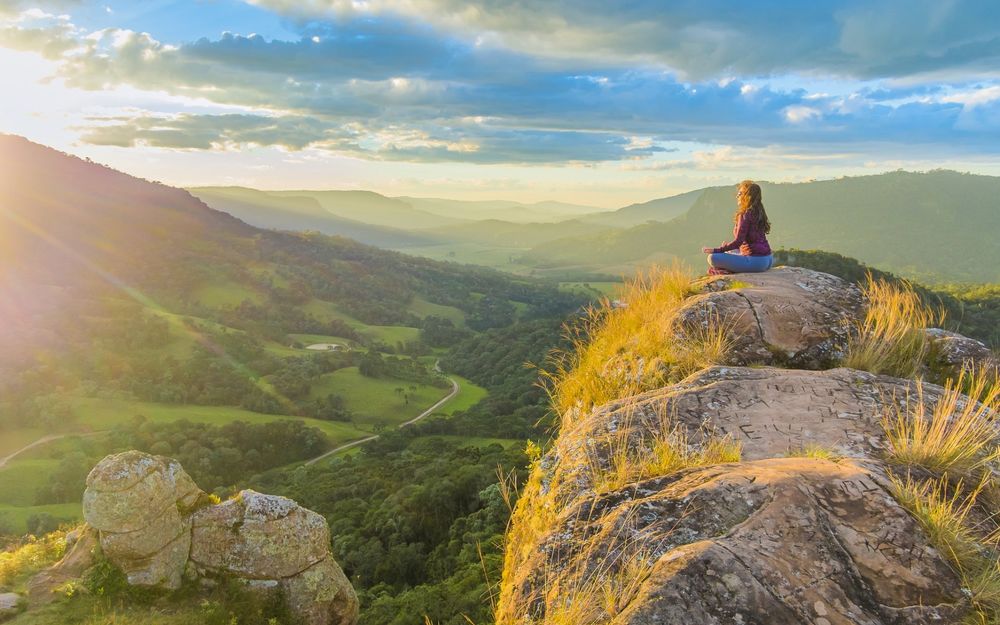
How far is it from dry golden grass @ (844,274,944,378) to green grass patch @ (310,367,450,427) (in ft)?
307

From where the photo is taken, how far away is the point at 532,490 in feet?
18.4

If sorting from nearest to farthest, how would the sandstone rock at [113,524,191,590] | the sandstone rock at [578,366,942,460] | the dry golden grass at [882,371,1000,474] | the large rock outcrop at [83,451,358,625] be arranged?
the dry golden grass at [882,371,1000,474], the sandstone rock at [578,366,942,460], the sandstone rock at [113,524,191,590], the large rock outcrop at [83,451,358,625]


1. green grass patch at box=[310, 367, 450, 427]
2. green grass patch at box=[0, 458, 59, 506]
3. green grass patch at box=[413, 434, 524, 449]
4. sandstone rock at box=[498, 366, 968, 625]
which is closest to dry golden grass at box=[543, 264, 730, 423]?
sandstone rock at box=[498, 366, 968, 625]

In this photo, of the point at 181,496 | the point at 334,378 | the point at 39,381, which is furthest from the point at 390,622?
the point at 39,381

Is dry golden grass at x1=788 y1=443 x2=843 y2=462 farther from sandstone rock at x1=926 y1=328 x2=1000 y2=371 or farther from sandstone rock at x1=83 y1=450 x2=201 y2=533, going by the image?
sandstone rock at x1=83 y1=450 x2=201 y2=533

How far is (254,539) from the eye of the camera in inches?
689

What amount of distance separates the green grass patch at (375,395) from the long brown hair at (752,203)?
Answer: 9091 centimetres

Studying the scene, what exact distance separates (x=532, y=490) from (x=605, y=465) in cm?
97

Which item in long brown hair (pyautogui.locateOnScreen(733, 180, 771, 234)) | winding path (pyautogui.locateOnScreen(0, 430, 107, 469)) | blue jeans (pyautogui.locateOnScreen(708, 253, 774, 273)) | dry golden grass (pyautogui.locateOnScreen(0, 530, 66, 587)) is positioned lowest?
winding path (pyautogui.locateOnScreen(0, 430, 107, 469))

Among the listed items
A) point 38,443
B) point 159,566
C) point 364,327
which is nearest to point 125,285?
point 364,327

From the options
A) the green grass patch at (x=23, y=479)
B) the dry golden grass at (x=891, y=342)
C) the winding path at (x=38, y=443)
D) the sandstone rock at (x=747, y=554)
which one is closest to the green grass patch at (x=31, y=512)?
the green grass patch at (x=23, y=479)

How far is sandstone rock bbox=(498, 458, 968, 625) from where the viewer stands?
316 cm

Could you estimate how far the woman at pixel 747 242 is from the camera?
11477 mm

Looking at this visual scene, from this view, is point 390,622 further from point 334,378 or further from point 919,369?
point 334,378
